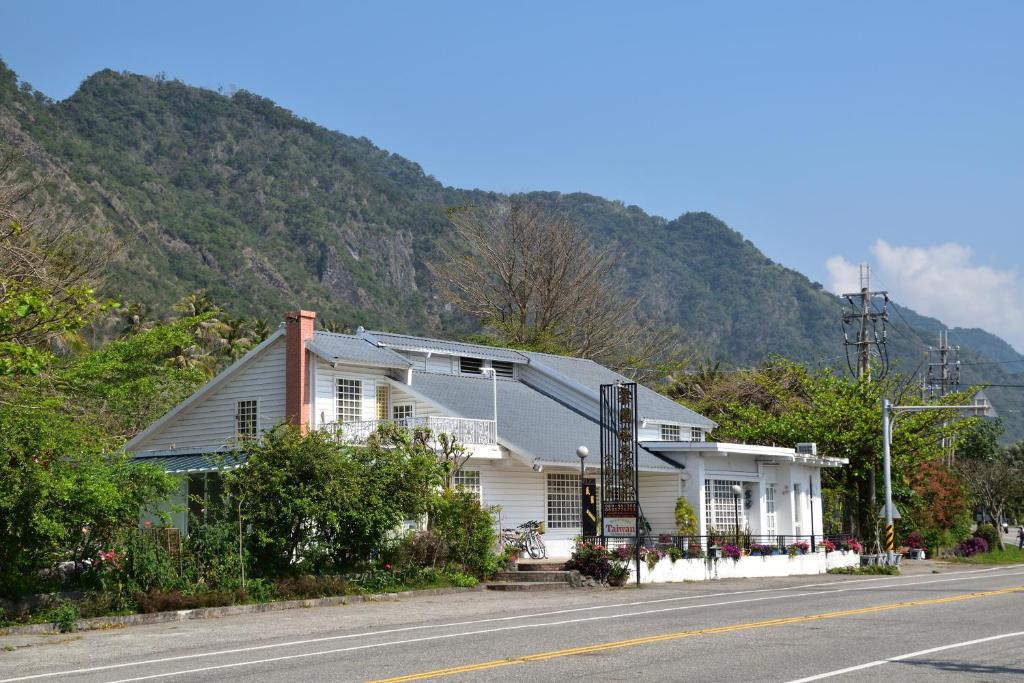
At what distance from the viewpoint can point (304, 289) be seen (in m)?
117

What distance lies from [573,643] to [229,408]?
72.5ft

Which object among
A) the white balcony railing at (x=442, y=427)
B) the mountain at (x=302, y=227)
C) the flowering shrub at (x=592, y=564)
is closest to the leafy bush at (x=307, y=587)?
the white balcony railing at (x=442, y=427)

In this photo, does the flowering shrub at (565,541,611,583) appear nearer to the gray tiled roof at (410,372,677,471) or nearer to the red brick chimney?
the gray tiled roof at (410,372,677,471)

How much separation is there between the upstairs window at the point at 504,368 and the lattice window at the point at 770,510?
33.3 ft

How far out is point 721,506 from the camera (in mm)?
38969

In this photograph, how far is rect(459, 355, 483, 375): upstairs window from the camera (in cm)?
4106

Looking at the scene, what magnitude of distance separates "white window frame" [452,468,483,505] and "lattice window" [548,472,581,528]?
284 cm

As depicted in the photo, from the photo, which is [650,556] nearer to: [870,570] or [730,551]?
[730,551]

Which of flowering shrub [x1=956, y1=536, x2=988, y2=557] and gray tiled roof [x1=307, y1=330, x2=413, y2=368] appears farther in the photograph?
flowering shrub [x1=956, y1=536, x2=988, y2=557]

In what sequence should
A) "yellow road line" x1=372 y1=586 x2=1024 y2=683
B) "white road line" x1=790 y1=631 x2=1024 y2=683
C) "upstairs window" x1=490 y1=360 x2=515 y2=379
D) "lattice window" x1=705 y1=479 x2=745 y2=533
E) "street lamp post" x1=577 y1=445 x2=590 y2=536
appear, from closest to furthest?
"white road line" x1=790 y1=631 x2=1024 y2=683
"yellow road line" x1=372 y1=586 x2=1024 y2=683
"street lamp post" x1=577 y1=445 x2=590 y2=536
"lattice window" x1=705 y1=479 x2=745 y2=533
"upstairs window" x1=490 y1=360 x2=515 y2=379

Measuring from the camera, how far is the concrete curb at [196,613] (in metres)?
19.7

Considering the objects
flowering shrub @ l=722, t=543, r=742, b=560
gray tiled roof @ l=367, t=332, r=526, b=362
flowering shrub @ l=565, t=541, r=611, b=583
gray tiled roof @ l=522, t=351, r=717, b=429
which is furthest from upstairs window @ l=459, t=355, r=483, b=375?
flowering shrub @ l=565, t=541, r=611, b=583

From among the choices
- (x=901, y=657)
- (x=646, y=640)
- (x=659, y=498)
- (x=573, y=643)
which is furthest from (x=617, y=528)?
(x=901, y=657)

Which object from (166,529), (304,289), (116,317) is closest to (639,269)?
(304,289)
